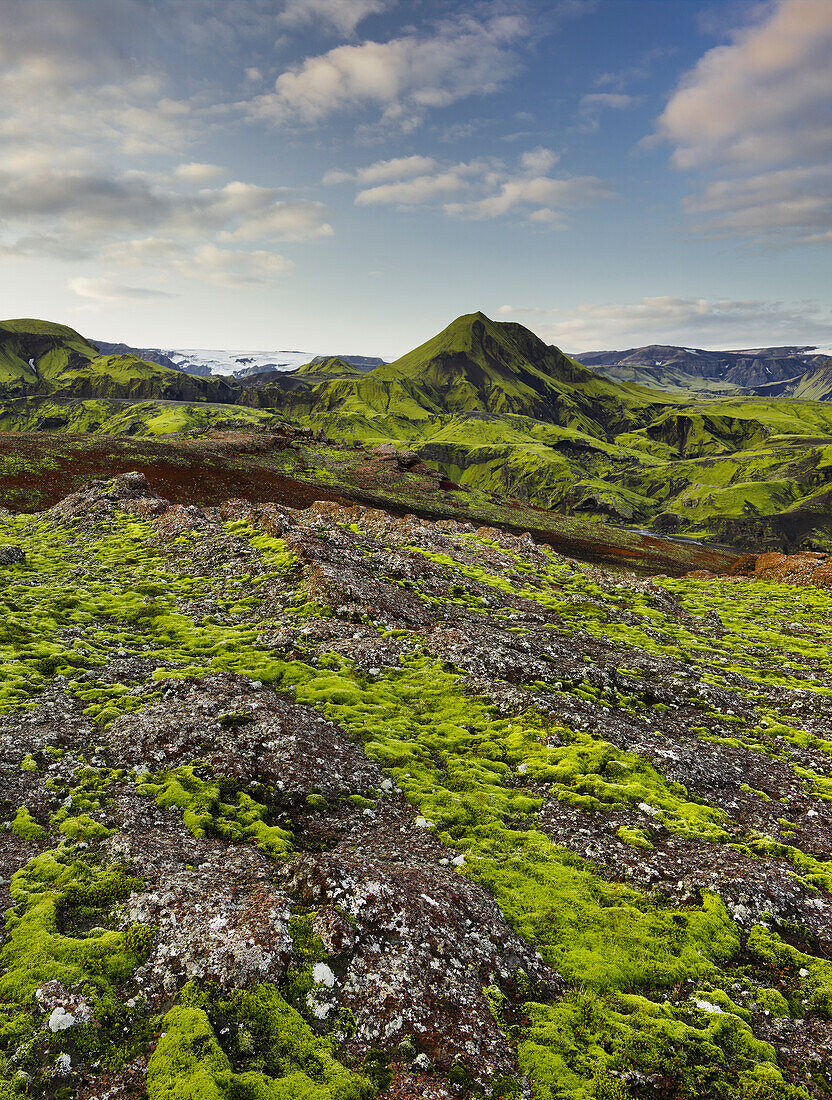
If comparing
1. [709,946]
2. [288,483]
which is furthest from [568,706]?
[288,483]

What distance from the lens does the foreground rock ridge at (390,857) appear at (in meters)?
8.66

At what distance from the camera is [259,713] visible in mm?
17688

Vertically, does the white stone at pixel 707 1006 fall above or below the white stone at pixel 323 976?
below

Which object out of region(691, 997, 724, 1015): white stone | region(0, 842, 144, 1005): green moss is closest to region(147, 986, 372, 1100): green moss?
region(0, 842, 144, 1005): green moss

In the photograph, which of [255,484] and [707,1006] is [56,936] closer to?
[707,1006]

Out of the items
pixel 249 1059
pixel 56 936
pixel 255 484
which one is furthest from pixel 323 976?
pixel 255 484

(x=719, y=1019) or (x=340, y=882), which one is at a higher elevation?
(x=340, y=882)

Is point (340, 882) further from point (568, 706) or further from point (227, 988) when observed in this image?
point (568, 706)

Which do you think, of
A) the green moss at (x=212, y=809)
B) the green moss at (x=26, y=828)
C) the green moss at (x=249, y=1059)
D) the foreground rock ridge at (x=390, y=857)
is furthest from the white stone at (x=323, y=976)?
the green moss at (x=26, y=828)

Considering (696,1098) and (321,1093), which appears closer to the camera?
(321,1093)

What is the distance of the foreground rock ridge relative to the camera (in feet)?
28.4

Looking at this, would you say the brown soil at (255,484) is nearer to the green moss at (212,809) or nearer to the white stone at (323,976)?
the green moss at (212,809)

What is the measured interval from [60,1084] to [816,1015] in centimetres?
1416

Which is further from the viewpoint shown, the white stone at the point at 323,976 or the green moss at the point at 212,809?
the green moss at the point at 212,809
